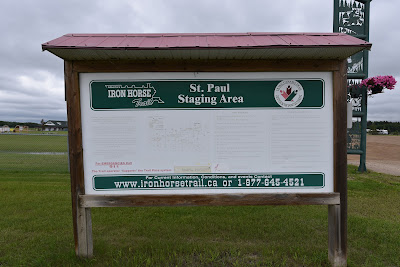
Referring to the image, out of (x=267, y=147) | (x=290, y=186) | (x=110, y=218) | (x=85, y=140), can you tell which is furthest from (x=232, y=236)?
(x=85, y=140)

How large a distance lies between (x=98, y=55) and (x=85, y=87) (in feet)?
1.45

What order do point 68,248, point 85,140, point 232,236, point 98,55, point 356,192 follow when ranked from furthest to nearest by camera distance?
point 356,192, point 232,236, point 68,248, point 85,140, point 98,55

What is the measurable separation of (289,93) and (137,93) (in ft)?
6.15

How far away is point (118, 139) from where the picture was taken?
3152mm

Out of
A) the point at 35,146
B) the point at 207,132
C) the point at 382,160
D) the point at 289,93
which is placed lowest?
the point at 382,160

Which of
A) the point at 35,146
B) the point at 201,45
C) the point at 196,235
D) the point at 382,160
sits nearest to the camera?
the point at 201,45

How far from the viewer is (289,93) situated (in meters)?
3.12

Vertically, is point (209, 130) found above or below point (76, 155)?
above

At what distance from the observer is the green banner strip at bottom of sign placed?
3.15 meters

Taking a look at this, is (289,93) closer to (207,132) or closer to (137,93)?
(207,132)

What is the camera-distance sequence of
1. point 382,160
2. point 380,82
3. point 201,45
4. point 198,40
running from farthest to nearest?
point 382,160, point 380,82, point 198,40, point 201,45

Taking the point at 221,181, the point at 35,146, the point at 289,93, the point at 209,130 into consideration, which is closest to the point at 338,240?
the point at 221,181

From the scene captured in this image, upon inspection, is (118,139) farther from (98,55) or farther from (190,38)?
(190,38)

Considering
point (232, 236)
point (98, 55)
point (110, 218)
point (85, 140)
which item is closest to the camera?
point (98, 55)
